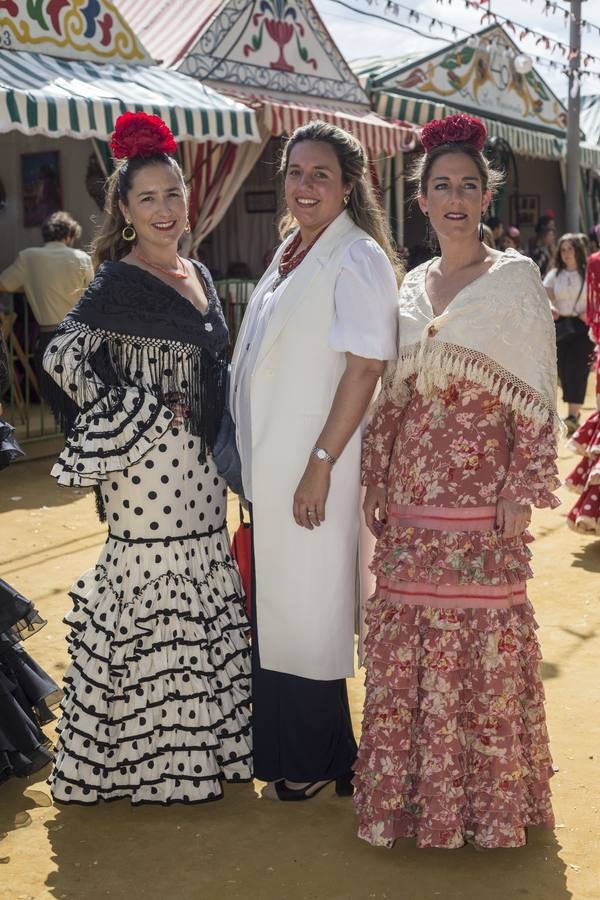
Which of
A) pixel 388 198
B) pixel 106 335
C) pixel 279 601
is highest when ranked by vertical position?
pixel 388 198

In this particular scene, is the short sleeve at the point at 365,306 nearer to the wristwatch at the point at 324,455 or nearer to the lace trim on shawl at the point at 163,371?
the wristwatch at the point at 324,455

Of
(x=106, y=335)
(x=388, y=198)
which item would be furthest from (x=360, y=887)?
(x=388, y=198)

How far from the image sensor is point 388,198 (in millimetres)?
14305

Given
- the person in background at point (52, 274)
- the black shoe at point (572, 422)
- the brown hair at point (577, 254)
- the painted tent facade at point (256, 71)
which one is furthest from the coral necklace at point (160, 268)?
the brown hair at point (577, 254)

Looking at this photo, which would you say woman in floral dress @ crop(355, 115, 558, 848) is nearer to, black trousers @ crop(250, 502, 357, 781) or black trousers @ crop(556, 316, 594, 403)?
black trousers @ crop(250, 502, 357, 781)

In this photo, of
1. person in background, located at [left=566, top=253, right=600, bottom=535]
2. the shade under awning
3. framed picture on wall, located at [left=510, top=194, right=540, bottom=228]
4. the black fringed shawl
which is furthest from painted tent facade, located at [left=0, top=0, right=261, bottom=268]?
framed picture on wall, located at [left=510, top=194, right=540, bottom=228]

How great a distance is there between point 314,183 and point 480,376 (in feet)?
2.52

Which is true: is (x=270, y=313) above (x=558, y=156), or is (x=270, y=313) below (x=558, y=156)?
below

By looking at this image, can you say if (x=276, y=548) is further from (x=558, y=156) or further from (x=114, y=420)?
(x=558, y=156)

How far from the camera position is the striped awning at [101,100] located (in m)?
8.21

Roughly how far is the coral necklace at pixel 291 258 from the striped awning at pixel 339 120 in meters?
7.54

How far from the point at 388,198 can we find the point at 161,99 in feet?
17.8

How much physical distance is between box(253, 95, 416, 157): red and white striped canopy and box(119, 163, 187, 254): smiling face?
296 inches

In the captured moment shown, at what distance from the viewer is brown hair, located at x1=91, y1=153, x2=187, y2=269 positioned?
3447 mm
